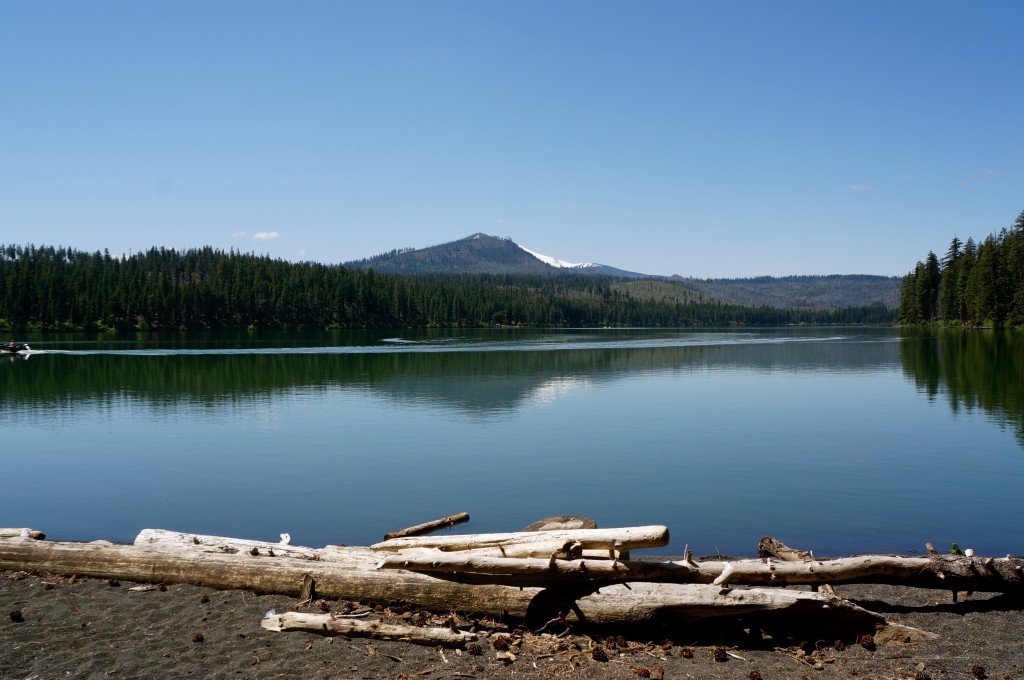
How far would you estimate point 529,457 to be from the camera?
81.7 feet

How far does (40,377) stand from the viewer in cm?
5619

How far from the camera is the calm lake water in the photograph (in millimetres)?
16781

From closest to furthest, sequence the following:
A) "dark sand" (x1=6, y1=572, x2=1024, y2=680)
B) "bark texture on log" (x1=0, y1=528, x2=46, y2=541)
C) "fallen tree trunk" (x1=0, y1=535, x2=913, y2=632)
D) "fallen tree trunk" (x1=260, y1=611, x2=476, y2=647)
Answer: "dark sand" (x1=6, y1=572, x2=1024, y2=680), "fallen tree trunk" (x1=260, y1=611, x2=476, y2=647), "fallen tree trunk" (x1=0, y1=535, x2=913, y2=632), "bark texture on log" (x1=0, y1=528, x2=46, y2=541)

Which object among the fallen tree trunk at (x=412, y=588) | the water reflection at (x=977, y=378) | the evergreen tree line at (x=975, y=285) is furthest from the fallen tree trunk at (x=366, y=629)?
the evergreen tree line at (x=975, y=285)

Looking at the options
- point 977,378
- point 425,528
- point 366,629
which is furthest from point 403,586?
point 977,378

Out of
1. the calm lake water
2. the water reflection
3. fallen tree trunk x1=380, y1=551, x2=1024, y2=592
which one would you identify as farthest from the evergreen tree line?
fallen tree trunk x1=380, y1=551, x2=1024, y2=592

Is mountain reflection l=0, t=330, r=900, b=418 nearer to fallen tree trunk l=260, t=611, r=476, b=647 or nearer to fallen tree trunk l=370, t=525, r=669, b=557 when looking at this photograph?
fallen tree trunk l=370, t=525, r=669, b=557

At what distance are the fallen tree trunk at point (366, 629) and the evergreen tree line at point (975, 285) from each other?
133 m

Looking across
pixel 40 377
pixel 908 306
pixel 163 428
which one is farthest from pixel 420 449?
pixel 908 306

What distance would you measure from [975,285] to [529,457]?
433ft

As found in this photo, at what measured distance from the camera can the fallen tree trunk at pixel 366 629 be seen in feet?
29.7

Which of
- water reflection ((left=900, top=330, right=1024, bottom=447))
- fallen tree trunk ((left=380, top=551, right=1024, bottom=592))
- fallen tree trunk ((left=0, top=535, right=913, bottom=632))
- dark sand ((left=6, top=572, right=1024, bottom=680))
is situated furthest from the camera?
water reflection ((left=900, top=330, right=1024, bottom=447))

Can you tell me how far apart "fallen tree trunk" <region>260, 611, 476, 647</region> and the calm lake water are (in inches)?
229

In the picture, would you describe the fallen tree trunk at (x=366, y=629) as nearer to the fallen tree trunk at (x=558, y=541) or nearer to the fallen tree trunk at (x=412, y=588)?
the fallen tree trunk at (x=412, y=588)
